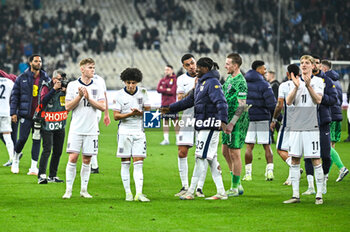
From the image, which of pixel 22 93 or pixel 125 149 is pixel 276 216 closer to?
pixel 125 149

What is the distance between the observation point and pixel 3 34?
38.9 m

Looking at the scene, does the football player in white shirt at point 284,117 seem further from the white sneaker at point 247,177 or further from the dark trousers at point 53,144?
the dark trousers at point 53,144

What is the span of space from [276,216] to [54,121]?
4.41 m

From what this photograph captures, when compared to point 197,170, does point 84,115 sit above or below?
above

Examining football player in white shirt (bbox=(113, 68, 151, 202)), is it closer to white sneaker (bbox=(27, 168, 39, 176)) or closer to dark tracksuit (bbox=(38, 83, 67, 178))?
dark tracksuit (bbox=(38, 83, 67, 178))

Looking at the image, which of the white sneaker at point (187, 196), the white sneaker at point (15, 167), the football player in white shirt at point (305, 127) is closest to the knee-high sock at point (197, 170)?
the white sneaker at point (187, 196)

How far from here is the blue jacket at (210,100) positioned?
918 cm

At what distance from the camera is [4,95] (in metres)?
14.2

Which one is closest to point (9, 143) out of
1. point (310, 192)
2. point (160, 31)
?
point (310, 192)

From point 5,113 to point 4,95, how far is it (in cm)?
40

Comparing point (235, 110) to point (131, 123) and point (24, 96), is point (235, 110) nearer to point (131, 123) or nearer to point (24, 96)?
point (131, 123)

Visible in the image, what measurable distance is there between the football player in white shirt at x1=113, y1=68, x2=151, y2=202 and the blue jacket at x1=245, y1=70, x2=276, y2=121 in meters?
3.25

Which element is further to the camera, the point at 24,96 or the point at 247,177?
the point at 24,96

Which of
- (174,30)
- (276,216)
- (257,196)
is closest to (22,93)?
(257,196)
